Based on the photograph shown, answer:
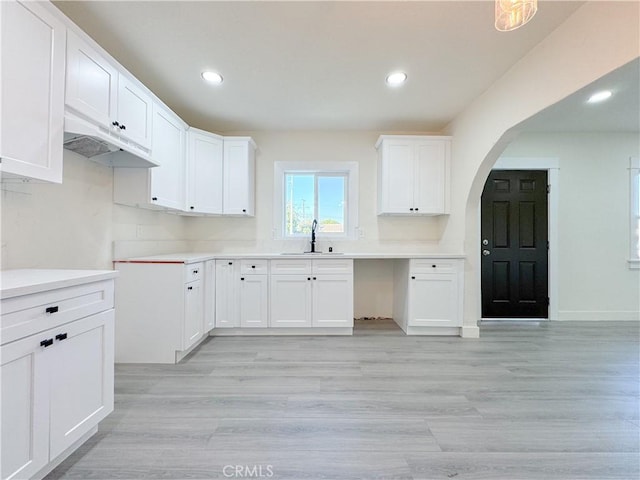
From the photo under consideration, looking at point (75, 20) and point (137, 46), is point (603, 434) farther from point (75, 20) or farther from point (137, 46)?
point (75, 20)

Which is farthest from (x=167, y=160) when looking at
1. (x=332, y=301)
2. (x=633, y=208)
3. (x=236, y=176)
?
(x=633, y=208)

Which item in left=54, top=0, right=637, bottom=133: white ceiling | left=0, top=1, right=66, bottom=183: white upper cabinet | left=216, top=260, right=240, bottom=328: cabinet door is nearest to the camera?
left=0, top=1, right=66, bottom=183: white upper cabinet

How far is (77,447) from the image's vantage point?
1485 mm

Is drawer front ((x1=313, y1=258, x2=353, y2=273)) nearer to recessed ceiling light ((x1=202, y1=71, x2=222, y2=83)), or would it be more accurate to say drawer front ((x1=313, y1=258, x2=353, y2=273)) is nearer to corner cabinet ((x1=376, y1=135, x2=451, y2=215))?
corner cabinet ((x1=376, y1=135, x2=451, y2=215))

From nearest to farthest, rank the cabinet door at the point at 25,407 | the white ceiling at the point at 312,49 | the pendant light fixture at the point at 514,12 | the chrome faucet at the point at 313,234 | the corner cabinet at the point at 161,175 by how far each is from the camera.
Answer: the cabinet door at the point at 25,407 → the pendant light fixture at the point at 514,12 → the white ceiling at the point at 312,49 → the corner cabinet at the point at 161,175 → the chrome faucet at the point at 313,234

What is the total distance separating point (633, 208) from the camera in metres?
3.99

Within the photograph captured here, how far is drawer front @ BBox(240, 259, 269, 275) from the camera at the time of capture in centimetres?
325

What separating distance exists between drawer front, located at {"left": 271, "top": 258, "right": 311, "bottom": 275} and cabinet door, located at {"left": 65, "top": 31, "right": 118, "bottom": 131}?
6.16 feet

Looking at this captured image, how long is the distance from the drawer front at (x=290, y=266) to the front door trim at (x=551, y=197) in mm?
2393

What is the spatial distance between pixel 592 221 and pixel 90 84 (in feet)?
18.3

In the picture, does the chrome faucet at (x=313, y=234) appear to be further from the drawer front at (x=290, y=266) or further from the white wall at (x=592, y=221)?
the white wall at (x=592, y=221)

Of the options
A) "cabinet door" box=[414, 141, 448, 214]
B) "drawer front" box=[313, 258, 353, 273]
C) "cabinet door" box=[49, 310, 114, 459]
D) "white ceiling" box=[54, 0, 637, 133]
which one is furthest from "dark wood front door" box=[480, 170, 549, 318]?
"cabinet door" box=[49, 310, 114, 459]

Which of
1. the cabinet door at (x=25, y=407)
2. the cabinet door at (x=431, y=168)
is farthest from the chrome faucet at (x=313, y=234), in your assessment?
the cabinet door at (x=25, y=407)

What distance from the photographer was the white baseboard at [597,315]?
394cm
